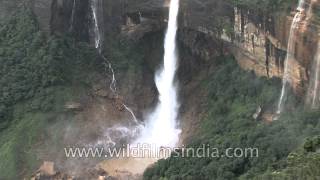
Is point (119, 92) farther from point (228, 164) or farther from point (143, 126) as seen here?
point (228, 164)

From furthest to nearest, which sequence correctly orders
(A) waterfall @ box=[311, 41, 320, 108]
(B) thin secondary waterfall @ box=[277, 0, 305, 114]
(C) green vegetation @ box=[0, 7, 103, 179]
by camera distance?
(C) green vegetation @ box=[0, 7, 103, 179]
(B) thin secondary waterfall @ box=[277, 0, 305, 114]
(A) waterfall @ box=[311, 41, 320, 108]

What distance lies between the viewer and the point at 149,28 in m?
38.8

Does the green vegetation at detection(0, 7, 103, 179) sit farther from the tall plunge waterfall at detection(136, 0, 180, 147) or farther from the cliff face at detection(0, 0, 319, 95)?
the tall plunge waterfall at detection(136, 0, 180, 147)

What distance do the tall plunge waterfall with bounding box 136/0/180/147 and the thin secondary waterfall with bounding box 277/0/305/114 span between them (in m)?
5.75

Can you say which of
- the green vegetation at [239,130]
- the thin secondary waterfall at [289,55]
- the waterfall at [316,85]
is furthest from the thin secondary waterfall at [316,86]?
the thin secondary waterfall at [289,55]

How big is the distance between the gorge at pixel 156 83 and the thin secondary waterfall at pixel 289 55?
4cm

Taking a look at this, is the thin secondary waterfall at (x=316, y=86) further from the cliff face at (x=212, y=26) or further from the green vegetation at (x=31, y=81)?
the green vegetation at (x=31, y=81)

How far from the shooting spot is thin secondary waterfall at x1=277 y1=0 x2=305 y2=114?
31219 millimetres

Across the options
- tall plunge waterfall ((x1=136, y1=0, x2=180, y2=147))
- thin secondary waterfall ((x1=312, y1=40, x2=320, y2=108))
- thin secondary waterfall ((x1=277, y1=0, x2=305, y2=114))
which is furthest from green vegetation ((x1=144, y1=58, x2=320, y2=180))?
tall plunge waterfall ((x1=136, y1=0, x2=180, y2=147))

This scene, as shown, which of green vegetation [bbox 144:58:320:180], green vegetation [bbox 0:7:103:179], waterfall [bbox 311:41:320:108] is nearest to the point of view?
green vegetation [bbox 144:58:320:180]

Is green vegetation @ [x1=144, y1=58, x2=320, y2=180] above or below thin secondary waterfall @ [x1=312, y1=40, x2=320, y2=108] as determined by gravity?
→ below

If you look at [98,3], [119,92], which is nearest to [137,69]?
[119,92]

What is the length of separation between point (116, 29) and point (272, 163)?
1281cm

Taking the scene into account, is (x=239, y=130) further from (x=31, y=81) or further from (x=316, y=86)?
(x=31, y=81)
